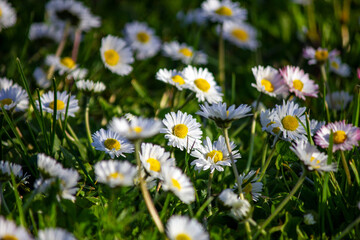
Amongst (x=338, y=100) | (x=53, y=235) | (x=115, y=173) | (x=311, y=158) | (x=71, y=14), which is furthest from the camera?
(x=71, y=14)

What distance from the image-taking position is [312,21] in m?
3.17

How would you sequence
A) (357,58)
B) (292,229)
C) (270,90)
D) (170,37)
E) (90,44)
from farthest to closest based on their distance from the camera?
(170,37) → (357,58) → (90,44) → (270,90) → (292,229)

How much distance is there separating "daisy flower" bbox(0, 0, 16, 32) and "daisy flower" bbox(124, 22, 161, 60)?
77 centimetres

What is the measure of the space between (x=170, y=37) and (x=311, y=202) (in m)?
1.89

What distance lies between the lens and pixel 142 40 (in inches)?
110

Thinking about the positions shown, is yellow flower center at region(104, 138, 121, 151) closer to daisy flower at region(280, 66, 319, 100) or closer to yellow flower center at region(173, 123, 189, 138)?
yellow flower center at region(173, 123, 189, 138)

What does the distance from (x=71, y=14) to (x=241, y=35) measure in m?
1.32

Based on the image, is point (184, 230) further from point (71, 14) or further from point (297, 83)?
point (71, 14)

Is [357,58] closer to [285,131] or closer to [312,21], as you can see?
[312,21]

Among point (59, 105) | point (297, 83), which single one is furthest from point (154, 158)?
point (297, 83)

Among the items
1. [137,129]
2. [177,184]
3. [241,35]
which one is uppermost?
[137,129]

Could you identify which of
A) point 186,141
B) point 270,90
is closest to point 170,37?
point 270,90

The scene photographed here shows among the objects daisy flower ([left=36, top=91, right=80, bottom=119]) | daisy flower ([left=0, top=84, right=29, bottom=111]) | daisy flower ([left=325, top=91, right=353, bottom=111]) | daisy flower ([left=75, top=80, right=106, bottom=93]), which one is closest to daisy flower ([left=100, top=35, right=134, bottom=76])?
daisy flower ([left=75, top=80, right=106, bottom=93])

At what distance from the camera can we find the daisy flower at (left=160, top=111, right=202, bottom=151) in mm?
1498
